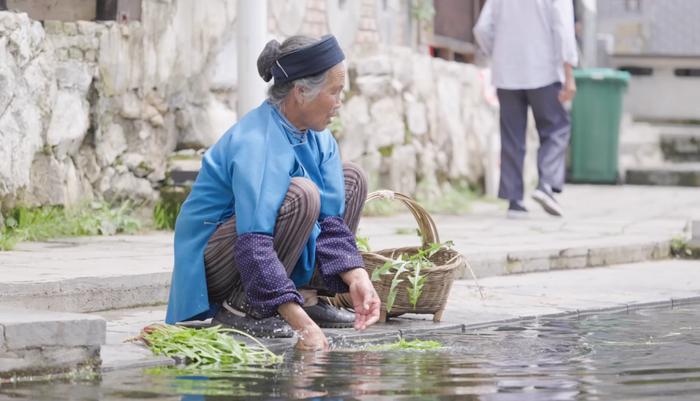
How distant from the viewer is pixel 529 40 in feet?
34.7

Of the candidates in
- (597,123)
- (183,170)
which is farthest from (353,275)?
(597,123)

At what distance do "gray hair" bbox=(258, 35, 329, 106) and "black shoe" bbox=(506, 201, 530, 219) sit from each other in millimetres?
5517

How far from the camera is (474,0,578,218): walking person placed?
34.3 feet

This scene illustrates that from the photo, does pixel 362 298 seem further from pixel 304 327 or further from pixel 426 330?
pixel 426 330

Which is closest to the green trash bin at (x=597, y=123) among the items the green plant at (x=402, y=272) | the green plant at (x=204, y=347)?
the green plant at (x=402, y=272)

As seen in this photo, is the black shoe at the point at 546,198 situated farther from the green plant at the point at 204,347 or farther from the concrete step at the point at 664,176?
the green plant at the point at 204,347

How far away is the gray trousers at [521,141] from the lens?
10.6 meters

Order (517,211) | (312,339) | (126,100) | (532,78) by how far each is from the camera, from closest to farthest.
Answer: (312,339) → (126,100) → (532,78) → (517,211)

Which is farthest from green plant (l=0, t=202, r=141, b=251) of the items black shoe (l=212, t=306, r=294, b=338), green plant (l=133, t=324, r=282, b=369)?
green plant (l=133, t=324, r=282, b=369)

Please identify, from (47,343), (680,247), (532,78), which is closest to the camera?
(47,343)

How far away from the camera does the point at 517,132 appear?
1070 cm

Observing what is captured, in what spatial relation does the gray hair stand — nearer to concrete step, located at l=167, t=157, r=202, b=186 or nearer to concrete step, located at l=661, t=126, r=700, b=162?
concrete step, located at l=167, t=157, r=202, b=186

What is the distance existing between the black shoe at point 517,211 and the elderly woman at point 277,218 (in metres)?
5.23

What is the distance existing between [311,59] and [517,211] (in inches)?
226
